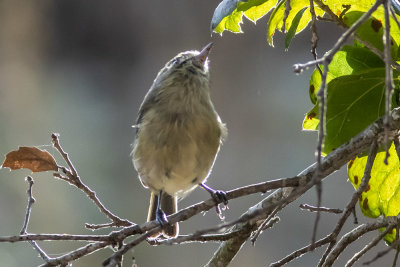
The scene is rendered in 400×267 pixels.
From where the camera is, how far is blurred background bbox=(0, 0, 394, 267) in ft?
19.8

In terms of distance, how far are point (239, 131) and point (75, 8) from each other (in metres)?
2.89

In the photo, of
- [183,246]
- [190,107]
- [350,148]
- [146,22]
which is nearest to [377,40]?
[350,148]

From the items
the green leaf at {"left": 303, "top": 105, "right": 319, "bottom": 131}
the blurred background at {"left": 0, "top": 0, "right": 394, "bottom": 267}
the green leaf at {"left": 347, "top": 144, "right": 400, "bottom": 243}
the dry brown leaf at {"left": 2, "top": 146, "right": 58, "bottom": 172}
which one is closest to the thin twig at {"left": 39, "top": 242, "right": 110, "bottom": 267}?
the dry brown leaf at {"left": 2, "top": 146, "right": 58, "bottom": 172}

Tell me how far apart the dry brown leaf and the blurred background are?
398cm

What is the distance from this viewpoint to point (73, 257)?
1686 millimetres

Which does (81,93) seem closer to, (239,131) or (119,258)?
(239,131)

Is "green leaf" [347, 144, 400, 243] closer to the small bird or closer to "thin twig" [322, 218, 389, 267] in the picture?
"thin twig" [322, 218, 389, 267]

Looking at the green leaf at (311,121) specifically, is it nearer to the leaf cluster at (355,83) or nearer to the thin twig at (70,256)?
the leaf cluster at (355,83)

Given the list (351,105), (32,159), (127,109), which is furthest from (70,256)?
(127,109)

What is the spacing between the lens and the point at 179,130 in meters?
2.44

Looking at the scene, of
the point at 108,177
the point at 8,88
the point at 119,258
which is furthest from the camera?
the point at 8,88

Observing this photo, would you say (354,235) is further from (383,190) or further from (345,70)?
(345,70)

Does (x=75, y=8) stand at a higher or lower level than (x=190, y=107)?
higher

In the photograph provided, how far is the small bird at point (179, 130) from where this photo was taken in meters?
2.46
